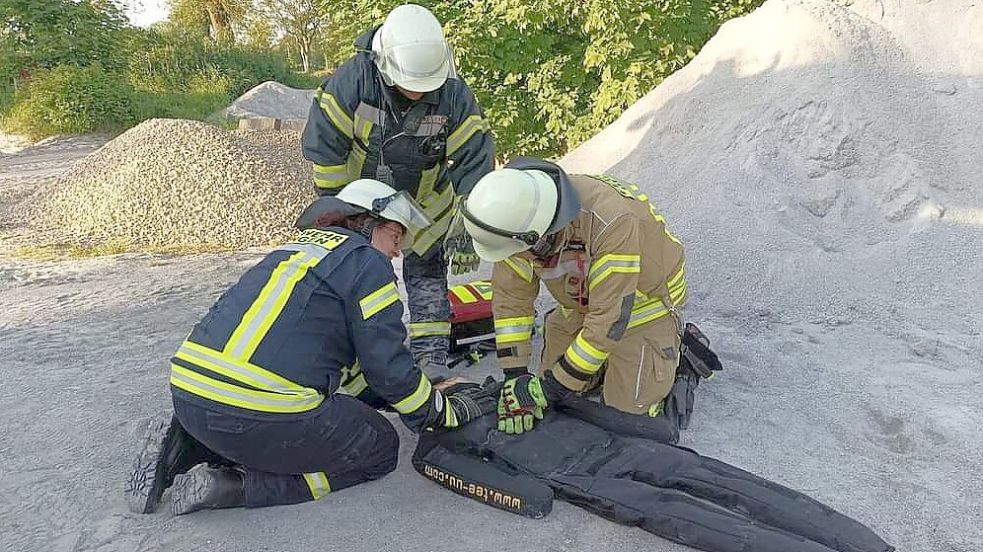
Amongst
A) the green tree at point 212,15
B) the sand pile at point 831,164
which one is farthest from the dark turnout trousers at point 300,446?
the green tree at point 212,15

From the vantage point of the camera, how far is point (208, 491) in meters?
2.77

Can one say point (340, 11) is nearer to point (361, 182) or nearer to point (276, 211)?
point (276, 211)

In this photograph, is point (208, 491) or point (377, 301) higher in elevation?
point (377, 301)

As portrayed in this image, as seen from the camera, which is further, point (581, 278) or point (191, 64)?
point (191, 64)

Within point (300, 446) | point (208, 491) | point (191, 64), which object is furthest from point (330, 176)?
point (191, 64)

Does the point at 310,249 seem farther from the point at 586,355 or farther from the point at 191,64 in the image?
the point at 191,64

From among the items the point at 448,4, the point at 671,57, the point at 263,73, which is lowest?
the point at 263,73

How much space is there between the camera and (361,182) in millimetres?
2986

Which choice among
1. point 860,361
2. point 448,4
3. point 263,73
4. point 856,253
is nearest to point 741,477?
point 860,361

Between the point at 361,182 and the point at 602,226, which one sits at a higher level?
the point at 361,182

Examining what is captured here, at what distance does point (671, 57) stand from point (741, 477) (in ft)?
20.4

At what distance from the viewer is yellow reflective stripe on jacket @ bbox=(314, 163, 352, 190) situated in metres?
3.88

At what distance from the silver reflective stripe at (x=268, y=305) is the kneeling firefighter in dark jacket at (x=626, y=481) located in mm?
913

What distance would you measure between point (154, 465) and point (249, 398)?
0.58 m
